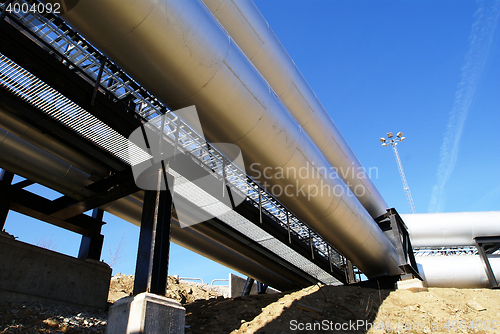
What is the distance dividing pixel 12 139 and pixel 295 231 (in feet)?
26.9

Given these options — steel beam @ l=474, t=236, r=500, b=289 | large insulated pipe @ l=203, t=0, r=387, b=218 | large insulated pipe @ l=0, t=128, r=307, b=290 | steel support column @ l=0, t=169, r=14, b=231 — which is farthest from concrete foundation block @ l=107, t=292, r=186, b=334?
steel beam @ l=474, t=236, r=500, b=289

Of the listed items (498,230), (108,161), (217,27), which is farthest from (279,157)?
(498,230)

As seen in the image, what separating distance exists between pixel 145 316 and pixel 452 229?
619 inches

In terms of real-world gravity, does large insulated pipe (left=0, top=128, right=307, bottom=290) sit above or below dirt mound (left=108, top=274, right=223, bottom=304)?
above

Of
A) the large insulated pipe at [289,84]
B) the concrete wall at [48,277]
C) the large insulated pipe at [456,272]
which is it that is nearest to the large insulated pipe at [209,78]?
the large insulated pipe at [289,84]

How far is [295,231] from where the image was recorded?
11828 mm

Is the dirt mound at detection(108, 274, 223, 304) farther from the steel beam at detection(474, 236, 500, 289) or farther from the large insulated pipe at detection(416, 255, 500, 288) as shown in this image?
the steel beam at detection(474, 236, 500, 289)

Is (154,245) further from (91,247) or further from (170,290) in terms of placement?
(170,290)

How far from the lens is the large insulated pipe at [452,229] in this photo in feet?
52.6

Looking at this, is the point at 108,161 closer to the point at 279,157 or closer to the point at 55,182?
the point at 55,182

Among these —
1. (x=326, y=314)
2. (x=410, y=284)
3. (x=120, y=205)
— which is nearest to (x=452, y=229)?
(x=410, y=284)

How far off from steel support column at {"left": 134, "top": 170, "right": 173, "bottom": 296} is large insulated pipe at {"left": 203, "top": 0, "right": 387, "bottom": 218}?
4.61m

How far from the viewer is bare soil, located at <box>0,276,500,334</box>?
6355 millimetres

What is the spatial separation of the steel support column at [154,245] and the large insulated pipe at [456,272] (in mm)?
12844
